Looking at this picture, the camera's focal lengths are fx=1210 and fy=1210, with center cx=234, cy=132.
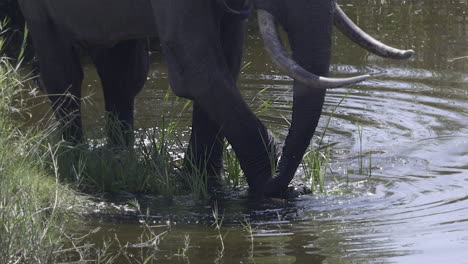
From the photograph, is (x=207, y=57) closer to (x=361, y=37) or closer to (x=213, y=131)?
(x=213, y=131)

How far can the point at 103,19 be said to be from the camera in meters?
8.13

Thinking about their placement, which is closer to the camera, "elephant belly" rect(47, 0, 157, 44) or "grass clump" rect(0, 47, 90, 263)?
"grass clump" rect(0, 47, 90, 263)

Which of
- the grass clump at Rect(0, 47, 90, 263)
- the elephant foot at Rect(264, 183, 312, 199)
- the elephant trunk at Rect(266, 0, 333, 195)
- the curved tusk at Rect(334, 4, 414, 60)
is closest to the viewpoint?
the grass clump at Rect(0, 47, 90, 263)

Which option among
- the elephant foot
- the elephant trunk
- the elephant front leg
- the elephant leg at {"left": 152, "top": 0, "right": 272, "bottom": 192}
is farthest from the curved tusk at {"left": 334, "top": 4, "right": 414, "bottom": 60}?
the elephant front leg

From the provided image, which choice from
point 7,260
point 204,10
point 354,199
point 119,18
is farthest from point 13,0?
point 7,260

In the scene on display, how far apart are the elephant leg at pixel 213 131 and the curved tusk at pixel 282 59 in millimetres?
1027

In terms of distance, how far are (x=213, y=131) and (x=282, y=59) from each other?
1419 mm

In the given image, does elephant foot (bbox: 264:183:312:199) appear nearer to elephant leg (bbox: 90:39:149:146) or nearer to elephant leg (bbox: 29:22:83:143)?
elephant leg (bbox: 29:22:83:143)

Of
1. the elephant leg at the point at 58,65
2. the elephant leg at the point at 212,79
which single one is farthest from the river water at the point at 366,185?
the elephant leg at the point at 58,65

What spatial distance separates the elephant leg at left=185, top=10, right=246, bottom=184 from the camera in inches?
309

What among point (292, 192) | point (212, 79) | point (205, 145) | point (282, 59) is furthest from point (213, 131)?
point (282, 59)

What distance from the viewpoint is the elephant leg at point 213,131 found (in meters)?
7.84

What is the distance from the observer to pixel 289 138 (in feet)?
22.8

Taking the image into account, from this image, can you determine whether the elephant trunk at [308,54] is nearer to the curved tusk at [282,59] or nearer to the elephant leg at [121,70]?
the curved tusk at [282,59]
